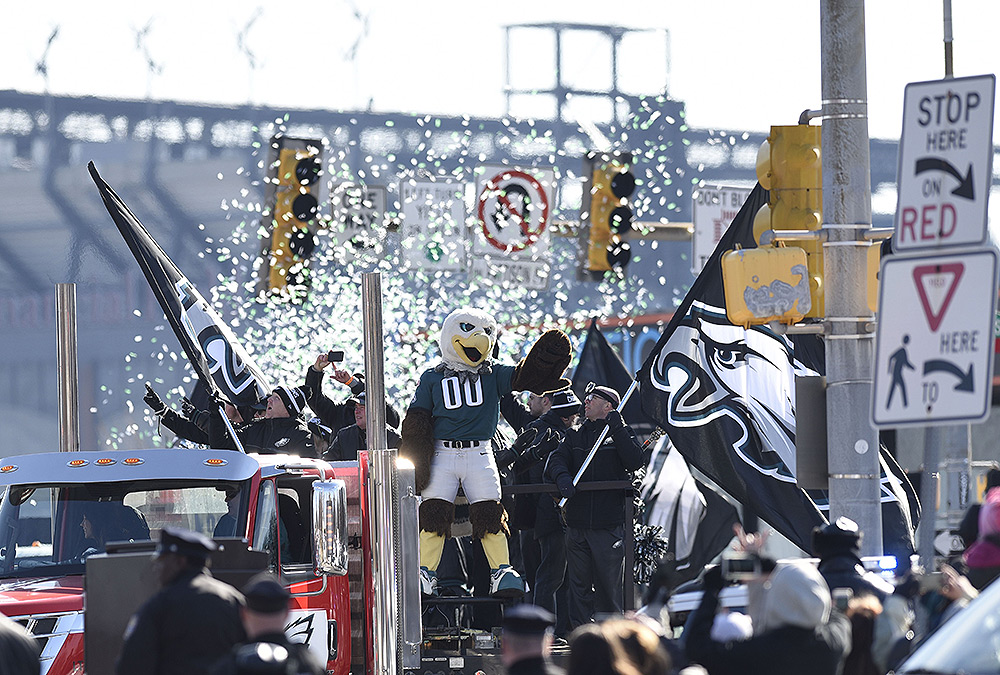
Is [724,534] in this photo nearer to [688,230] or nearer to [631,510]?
[631,510]

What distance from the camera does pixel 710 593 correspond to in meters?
7.22

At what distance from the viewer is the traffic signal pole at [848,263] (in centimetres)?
1012

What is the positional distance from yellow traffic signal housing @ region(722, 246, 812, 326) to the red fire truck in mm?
2351

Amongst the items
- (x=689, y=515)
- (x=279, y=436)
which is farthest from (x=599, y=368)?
(x=279, y=436)

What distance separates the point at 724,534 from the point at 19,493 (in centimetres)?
793

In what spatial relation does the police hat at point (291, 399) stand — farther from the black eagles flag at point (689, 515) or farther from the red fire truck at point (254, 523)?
the black eagles flag at point (689, 515)

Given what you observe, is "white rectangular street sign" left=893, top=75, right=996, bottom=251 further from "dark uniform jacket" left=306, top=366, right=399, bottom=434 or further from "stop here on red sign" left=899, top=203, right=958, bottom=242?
"dark uniform jacket" left=306, top=366, right=399, bottom=434

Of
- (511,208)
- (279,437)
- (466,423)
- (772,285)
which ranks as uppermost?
(511,208)

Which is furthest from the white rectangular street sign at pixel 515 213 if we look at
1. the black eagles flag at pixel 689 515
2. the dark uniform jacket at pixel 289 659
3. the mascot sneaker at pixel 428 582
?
the dark uniform jacket at pixel 289 659

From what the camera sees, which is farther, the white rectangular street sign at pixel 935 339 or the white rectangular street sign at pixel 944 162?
the white rectangular street sign at pixel 944 162

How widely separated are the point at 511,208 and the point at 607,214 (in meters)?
2.33

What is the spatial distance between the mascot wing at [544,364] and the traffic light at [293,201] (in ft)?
22.5

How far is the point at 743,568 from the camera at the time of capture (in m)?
7.15

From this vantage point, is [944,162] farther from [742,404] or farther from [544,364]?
[544,364]
